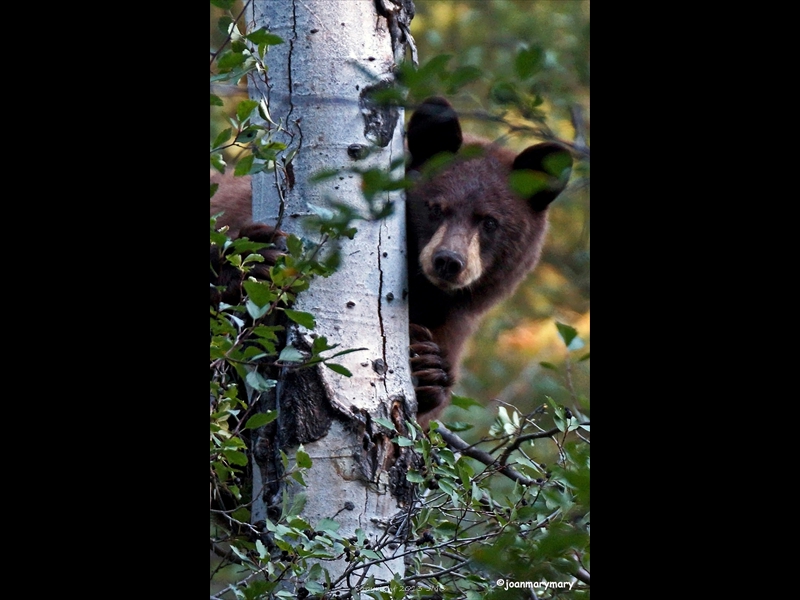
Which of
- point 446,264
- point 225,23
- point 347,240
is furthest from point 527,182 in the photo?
point 446,264

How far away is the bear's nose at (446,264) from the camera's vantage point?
339cm

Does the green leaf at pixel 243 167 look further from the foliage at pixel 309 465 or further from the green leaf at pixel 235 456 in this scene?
the green leaf at pixel 235 456

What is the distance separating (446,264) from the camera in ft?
11.1

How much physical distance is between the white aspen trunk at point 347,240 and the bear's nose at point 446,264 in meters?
0.71

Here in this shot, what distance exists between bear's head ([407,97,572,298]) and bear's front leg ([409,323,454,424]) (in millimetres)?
228

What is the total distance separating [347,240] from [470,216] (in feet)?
4.59

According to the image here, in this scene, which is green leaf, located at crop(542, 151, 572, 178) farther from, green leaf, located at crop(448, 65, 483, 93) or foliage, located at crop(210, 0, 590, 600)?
foliage, located at crop(210, 0, 590, 600)

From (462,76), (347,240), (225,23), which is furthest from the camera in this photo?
(347,240)

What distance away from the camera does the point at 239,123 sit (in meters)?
2.24

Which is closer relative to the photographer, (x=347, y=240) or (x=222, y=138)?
(x=222, y=138)

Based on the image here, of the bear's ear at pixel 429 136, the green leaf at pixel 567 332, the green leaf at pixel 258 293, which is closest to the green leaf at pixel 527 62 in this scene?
the green leaf at pixel 567 332

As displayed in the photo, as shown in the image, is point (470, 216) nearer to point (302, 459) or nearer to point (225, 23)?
point (225, 23)
